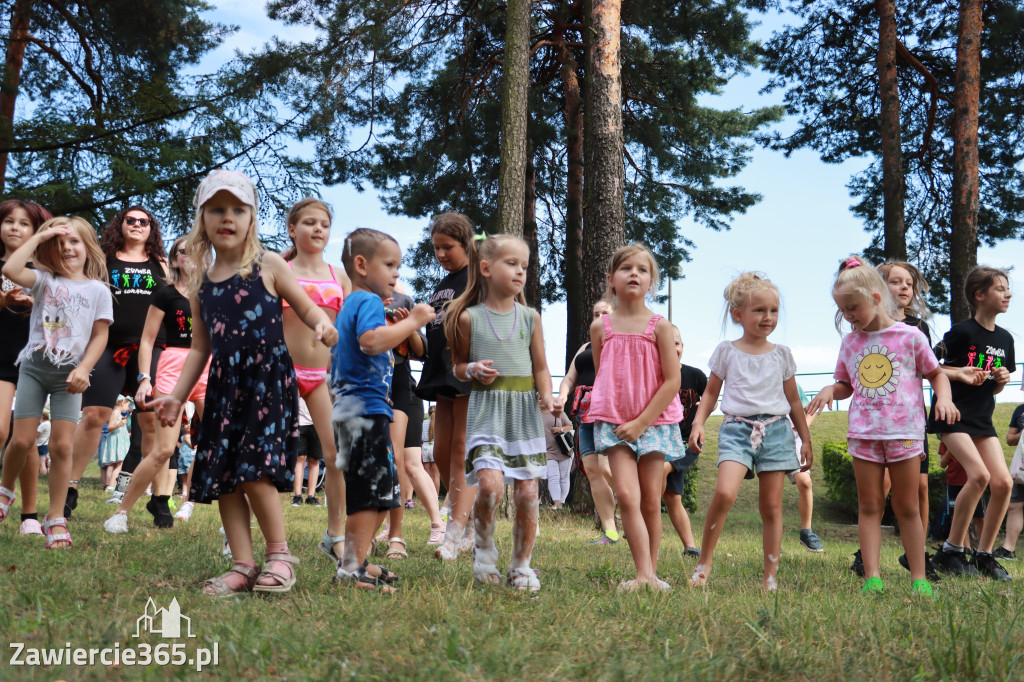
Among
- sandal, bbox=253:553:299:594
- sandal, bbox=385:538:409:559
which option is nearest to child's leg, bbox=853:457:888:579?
sandal, bbox=385:538:409:559

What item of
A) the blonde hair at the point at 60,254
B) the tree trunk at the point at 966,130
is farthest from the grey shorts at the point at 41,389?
the tree trunk at the point at 966,130

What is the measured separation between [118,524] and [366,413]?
3.23 m

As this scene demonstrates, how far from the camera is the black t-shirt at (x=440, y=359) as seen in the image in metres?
5.41

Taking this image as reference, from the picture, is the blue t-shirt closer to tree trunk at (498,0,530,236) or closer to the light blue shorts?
the light blue shorts

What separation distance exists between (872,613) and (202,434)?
2.96m

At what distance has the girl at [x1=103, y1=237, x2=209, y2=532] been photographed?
A: 6.30 m

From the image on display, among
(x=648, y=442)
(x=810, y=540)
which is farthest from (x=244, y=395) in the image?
(x=810, y=540)

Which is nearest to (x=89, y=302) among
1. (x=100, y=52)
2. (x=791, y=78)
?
(x=100, y=52)

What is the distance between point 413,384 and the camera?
589 cm

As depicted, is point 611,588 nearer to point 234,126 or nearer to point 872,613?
point 872,613

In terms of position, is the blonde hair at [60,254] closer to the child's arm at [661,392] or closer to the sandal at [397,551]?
the sandal at [397,551]

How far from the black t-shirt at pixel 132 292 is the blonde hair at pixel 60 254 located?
85 centimetres

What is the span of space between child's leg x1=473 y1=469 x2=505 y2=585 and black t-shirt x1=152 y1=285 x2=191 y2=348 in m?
3.48

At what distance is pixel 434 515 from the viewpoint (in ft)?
20.8
